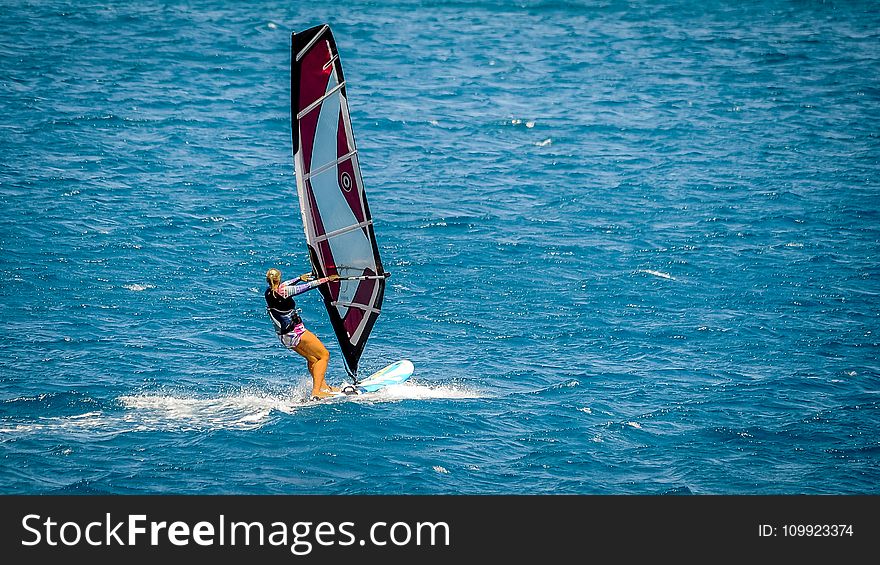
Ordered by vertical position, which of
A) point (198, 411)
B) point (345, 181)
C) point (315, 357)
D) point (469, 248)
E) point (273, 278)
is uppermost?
point (345, 181)

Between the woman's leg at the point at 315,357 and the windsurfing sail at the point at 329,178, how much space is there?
1.58 ft

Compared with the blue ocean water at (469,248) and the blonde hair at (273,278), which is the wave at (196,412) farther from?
the blonde hair at (273,278)

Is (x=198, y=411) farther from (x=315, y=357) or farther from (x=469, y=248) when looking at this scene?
(x=469, y=248)

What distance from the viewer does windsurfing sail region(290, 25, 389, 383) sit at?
20.0 metres

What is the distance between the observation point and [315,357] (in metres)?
21.8

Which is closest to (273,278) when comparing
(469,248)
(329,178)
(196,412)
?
(329,178)

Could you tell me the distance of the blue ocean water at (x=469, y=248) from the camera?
68.4 ft

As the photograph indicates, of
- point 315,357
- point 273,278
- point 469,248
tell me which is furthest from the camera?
point 469,248

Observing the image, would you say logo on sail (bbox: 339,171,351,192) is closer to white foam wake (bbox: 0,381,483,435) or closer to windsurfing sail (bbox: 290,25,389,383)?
windsurfing sail (bbox: 290,25,389,383)

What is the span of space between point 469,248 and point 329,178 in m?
10.8

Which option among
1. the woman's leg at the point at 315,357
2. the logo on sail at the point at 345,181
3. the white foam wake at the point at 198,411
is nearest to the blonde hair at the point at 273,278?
the woman's leg at the point at 315,357

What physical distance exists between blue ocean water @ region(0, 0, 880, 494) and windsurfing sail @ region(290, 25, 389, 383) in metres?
2.78
